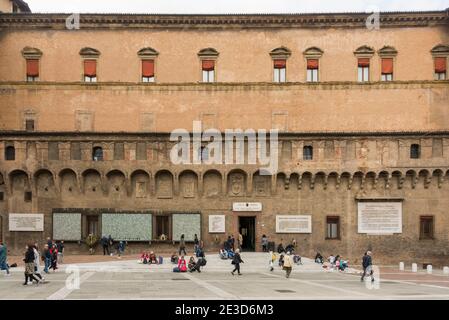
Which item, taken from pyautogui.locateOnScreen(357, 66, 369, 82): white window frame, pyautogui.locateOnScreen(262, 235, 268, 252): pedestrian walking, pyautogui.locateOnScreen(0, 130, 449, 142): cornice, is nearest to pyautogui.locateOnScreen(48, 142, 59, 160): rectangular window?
pyautogui.locateOnScreen(0, 130, 449, 142): cornice

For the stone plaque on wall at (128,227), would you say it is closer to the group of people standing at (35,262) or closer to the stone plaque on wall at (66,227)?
the stone plaque on wall at (66,227)

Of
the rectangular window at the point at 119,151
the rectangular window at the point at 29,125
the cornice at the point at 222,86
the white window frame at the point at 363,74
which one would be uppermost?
the white window frame at the point at 363,74

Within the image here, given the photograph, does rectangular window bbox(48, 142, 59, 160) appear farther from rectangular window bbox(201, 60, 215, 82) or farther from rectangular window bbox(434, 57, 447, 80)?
rectangular window bbox(434, 57, 447, 80)

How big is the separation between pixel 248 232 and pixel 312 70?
12866 mm

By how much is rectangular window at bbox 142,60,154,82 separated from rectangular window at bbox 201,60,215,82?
3771 mm

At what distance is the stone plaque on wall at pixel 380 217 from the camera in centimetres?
4256

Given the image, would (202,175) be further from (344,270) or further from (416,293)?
(416,293)

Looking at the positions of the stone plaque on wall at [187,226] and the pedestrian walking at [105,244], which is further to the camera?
the stone plaque on wall at [187,226]

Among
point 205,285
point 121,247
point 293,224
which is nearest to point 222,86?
point 293,224

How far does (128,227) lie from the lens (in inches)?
1644

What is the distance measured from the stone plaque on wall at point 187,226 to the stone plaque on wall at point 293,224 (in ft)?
18.7

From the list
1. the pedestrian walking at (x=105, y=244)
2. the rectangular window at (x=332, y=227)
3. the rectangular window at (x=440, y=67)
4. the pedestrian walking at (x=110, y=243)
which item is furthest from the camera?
the rectangular window at (x=440, y=67)

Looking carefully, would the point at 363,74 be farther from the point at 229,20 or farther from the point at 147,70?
the point at 147,70

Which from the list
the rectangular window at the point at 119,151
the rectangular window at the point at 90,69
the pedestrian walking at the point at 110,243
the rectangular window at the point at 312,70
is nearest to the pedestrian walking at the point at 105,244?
the pedestrian walking at the point at 110,243
